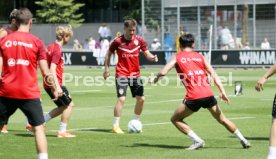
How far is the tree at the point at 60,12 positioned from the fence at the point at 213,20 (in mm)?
17072

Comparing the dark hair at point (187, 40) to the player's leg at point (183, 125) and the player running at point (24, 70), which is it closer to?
the player's leg at point (183, 125)

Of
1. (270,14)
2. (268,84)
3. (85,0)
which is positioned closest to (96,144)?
(268,84)

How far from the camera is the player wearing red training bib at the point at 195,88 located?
13.9m

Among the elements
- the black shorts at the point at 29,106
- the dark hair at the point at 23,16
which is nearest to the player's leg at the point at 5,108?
the black shorts at the point at 29,106

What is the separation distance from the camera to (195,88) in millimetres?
13977

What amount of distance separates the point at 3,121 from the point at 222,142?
464cm

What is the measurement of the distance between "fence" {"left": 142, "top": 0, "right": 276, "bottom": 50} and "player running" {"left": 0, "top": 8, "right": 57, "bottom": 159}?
119 feet

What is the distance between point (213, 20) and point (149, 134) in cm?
3351

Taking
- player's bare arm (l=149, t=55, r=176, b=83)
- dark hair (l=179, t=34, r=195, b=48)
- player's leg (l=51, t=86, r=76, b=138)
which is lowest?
player's leg (l=51, t=86, r=76, b=138)

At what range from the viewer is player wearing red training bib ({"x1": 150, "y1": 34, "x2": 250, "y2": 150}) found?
13.9 m

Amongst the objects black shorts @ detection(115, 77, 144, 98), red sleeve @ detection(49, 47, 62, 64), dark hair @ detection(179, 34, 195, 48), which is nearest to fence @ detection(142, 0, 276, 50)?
black shorts @ detection(115, 77, 144, 98)

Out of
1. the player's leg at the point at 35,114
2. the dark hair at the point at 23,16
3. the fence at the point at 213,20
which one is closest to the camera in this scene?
the dark hair at the point at 23,16

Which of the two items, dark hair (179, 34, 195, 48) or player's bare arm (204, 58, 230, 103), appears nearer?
player's bare arm (204, 58, 230, 103)

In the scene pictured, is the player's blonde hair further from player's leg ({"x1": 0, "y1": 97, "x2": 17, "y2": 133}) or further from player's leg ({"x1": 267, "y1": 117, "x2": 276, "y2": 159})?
player's leg ({"x1": 267, "y1": 117, "x2": 276, "y2": 159})
